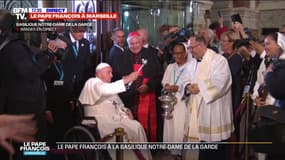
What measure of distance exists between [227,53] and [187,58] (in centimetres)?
17

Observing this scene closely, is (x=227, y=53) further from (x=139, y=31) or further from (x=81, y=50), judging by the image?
(x=81, y=50)

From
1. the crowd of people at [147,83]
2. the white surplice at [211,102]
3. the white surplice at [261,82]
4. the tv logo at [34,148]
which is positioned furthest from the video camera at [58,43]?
the white surplice at [261,82]

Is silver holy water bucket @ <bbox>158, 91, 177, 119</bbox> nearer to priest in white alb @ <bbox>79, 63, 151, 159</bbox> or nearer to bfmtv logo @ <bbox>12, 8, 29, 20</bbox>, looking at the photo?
priest in white alb @ <bbox>79, 63, 151, 159</bbox>

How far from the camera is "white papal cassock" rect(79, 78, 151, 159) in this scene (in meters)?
1.71

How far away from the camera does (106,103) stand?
5.65 feet

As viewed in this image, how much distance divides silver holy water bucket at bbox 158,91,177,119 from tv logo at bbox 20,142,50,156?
0.50 m

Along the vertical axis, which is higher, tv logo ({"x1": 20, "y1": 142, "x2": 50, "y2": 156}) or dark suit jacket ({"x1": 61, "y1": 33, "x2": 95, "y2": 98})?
dark suit jacket ({"x1": 61, "y1": 33, "x2": 95, "y2": 98})

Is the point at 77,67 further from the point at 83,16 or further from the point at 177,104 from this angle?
the point at 177,104

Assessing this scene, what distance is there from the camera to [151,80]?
1748 mm

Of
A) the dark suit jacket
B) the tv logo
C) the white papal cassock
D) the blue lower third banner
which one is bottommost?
the blue lower third banner

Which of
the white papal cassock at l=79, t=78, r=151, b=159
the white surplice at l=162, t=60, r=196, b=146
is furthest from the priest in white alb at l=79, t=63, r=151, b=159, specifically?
the white surplice at l=162, t=60, r=196, b=146

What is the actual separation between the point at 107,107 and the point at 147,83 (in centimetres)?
19

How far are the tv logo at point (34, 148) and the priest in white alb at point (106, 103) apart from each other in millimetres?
215

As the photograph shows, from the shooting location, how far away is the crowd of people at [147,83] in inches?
64.6
